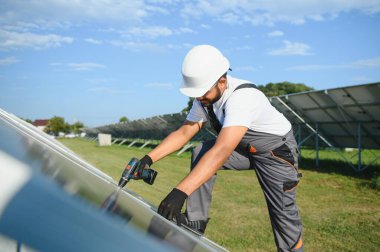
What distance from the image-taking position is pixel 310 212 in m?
5.75

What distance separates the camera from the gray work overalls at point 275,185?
9.82 ft

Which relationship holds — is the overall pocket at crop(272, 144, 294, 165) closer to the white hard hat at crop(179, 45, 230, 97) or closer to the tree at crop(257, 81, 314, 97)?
the white hard hat at crop(179, 45, 230, 97)

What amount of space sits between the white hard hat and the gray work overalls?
1.87ft

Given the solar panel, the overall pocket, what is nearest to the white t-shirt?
the overall pocket

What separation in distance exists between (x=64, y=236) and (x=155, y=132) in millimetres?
26750

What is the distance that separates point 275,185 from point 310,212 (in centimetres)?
301

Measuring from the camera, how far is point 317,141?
12.1 m

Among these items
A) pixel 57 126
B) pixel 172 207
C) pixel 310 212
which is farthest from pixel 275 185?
pixel 57 126

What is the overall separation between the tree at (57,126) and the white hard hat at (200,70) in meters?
89.8

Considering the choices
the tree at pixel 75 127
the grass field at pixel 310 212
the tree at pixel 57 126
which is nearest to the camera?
the grass field at pixel 310 212

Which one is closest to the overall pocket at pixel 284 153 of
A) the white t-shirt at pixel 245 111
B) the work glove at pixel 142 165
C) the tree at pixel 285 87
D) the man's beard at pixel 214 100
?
the white t-shirt at pixel 245 111

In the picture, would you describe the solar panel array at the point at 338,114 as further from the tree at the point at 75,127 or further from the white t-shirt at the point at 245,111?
the tree at the point at 75,127

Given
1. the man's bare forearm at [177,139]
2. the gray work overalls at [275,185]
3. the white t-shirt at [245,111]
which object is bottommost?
the gray work overalls at [275,185]

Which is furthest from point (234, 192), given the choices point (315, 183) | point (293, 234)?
point (293, 234)
